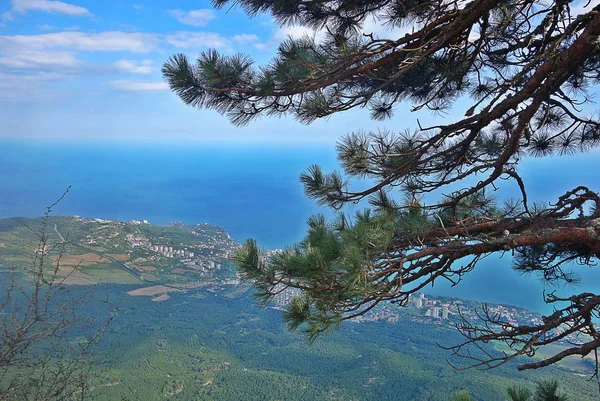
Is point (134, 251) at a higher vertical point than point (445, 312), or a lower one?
higher

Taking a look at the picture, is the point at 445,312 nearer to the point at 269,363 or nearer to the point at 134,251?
the point at 269,363

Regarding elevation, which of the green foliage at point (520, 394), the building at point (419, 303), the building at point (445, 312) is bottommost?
the green foliage at point (520, 394)

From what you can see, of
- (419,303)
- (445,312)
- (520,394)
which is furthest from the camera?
(419,303)

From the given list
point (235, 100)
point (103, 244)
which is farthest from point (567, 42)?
point (103, 244)

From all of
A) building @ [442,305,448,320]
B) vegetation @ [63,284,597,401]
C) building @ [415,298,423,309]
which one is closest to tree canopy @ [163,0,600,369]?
vegetation @ [63,284,597,401]

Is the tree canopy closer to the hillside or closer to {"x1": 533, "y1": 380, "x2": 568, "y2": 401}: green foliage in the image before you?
{"x1": 533, "y1": 380, "x2": 568, "y2": 401}: green foliage

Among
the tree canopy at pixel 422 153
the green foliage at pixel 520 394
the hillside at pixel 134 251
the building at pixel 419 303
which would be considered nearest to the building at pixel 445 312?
the building at pixel 419 303

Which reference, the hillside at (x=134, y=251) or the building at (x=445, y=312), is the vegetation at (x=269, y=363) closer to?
the building at (x=445, y=312)

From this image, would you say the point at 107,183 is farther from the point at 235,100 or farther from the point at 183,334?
the point at 235,100

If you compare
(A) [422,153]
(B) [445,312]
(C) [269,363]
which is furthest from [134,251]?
(A) [422,153]
